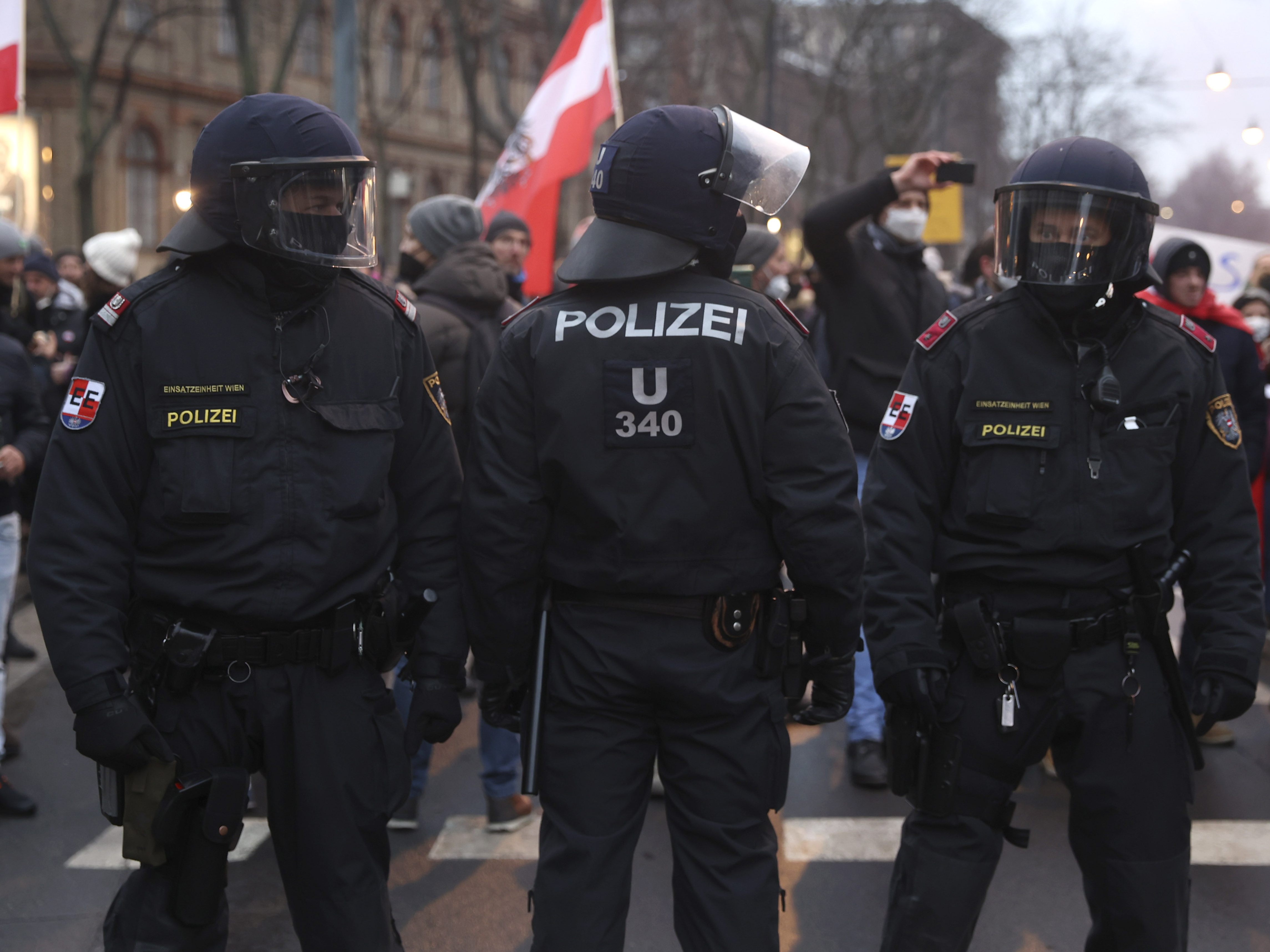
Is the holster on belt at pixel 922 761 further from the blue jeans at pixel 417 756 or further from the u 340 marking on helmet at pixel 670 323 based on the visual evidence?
the blue jeans at pixel 417 756

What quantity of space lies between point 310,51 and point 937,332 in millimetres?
29662

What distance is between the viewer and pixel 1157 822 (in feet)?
8.80

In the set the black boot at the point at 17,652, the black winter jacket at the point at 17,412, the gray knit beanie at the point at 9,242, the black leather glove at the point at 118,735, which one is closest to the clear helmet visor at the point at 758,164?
the black leather glove at the point at 118,735

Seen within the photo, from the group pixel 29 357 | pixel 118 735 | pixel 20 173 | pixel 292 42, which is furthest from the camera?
pixel 292 42

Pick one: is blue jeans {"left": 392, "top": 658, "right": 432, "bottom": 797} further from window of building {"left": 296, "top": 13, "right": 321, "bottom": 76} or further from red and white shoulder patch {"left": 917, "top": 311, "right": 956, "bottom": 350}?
window of building {"left": 296, "top": 13, "right": 321, "bottom": 76}

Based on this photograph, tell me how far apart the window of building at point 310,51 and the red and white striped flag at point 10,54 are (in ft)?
75.5

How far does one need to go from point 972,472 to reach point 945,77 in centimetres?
2938

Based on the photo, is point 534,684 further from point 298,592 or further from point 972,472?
point 972,472

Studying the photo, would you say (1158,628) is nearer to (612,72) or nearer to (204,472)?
(204,472)

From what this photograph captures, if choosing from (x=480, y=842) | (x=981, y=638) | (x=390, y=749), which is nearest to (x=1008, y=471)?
(x=981, y=638)

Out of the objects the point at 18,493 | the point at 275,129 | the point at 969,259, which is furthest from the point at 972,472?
the point at 969,259

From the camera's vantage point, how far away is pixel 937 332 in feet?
9.68

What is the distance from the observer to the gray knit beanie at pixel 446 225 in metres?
4.88

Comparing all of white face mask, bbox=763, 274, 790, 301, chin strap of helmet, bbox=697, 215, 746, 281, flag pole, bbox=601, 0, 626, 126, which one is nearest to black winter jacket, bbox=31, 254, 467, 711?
chin strap of helmet, bbox=697, 215, 746, 281
